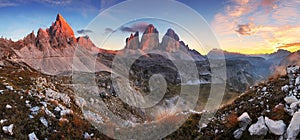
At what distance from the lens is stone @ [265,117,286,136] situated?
7629 mm

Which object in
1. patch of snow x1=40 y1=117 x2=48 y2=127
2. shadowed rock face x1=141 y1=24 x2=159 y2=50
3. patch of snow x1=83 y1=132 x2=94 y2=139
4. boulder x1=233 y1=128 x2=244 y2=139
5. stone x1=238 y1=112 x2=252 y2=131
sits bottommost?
patch of snow x1=83 y1=132 x2=94 y2=139

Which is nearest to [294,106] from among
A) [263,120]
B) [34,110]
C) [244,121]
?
[263,120]

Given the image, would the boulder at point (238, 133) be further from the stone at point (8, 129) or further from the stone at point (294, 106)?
the stone at point (8, 129)

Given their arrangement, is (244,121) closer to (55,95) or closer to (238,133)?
(238,133)

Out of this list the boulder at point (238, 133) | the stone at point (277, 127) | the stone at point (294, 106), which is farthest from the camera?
the boulder at point (238, 133)

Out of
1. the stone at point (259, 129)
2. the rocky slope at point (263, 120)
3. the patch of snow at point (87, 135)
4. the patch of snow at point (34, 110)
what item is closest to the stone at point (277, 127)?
the rocky slope at point (263, 120)

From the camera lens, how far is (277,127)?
7758mm

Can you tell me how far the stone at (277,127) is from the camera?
25.0 feet

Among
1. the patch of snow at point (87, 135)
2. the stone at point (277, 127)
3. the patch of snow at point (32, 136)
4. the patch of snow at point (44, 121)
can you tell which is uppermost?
the stone at point (277, 127)

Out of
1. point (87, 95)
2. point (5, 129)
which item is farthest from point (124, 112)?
point (5, 129)

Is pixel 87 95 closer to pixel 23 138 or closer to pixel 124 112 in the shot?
pixel 124 112

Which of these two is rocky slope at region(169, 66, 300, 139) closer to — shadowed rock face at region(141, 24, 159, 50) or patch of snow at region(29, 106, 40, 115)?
patch of snow at region(29, 106, 40, 115)

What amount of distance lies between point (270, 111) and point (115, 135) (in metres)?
9.29

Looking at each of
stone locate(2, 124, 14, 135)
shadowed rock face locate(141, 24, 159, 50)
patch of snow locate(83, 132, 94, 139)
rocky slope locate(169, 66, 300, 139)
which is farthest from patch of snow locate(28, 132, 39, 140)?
shadowed rock face locate(141, 24, 159, 50)
